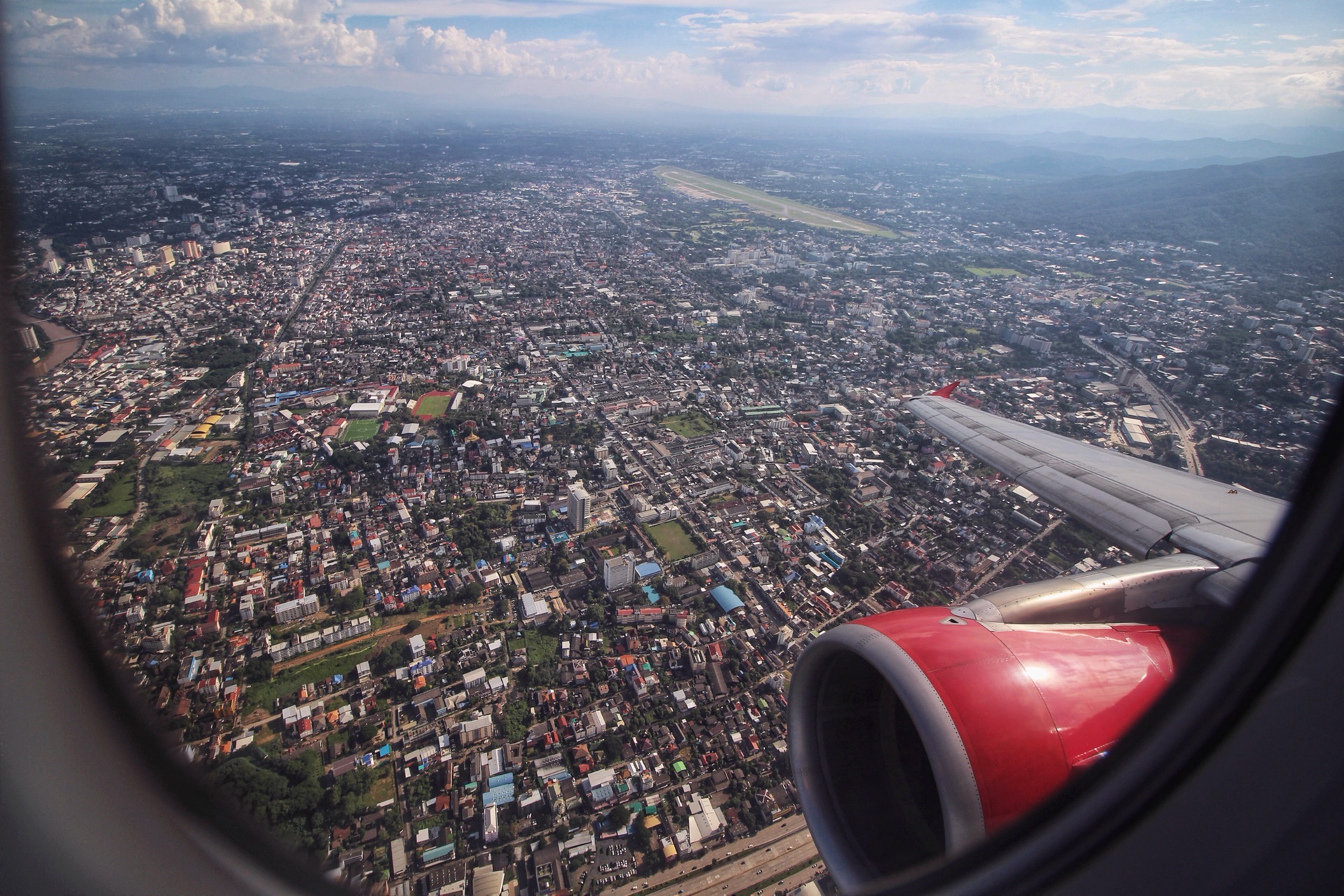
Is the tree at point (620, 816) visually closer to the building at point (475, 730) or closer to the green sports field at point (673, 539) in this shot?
the building at point (475, 730)

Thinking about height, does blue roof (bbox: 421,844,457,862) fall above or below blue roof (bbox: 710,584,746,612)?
below

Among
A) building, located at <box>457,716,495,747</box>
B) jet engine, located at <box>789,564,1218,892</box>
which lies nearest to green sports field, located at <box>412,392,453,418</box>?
building, located at <box>457,716,495,747</box>

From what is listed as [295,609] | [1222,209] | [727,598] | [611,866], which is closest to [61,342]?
[295,609]

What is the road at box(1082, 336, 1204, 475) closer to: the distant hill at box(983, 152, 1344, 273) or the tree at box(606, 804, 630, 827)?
the distant hill at box(983, 152, 1344, 273)

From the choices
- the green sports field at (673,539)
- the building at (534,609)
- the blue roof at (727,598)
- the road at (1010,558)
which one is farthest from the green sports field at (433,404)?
the road at (1010,558)

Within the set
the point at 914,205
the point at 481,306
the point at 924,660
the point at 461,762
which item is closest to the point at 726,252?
the point at 481,306
